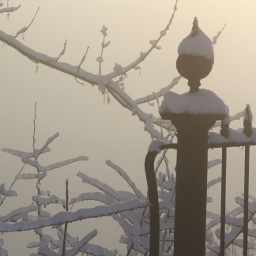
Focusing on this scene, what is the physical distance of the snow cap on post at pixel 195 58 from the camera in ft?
8.39

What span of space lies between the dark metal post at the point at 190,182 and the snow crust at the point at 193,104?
31 millimetres

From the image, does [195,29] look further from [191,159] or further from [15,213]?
[15,213]

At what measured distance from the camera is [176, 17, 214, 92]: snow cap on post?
256 cm

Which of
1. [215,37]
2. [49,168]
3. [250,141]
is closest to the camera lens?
[250,141]

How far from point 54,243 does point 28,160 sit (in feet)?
2.39

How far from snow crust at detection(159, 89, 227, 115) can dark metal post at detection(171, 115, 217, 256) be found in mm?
31

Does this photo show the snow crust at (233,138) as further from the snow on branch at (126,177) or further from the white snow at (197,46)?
the snow on branch at (126,177)

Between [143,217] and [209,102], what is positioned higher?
[209,102]

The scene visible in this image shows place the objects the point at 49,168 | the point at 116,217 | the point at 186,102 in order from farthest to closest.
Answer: the point at 49,168 < the point at 116,217 < the point at 186,102

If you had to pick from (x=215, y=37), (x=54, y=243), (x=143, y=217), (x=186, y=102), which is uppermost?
(x=215, y=37)

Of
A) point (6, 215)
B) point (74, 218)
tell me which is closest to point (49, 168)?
point (6, 215)

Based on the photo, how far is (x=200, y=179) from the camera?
250 cm

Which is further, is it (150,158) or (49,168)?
(49,168)

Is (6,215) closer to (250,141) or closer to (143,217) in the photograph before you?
(143,217)
